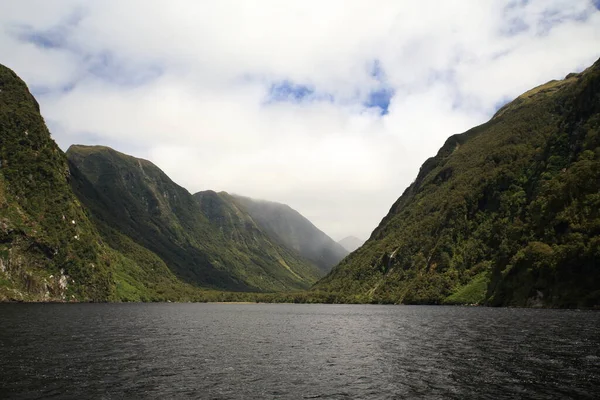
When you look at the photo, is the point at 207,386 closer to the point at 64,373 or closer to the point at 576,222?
the point at 64,373

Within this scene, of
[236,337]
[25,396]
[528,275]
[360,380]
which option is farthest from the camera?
[528,275]

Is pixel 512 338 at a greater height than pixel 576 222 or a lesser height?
lesser

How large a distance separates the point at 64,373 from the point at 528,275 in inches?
7009

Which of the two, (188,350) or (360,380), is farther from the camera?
(188,350)

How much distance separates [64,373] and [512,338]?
6567 centimetres

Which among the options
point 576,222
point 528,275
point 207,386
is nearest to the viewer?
point 207,386

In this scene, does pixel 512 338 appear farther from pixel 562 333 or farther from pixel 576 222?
pixel 576 222

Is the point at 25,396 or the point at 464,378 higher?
the point at 25,396

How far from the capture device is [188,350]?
6544cm

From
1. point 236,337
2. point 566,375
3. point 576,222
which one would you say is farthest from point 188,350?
point 576,222

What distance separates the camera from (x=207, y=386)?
135 ft

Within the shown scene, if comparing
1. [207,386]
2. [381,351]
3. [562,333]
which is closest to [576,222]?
[562,333]

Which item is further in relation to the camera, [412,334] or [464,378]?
[412,334]

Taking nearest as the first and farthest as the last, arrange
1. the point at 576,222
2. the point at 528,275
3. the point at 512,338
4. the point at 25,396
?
the point at 25,396, the point at 512,338, the point at 576,222, the point at 528,275
